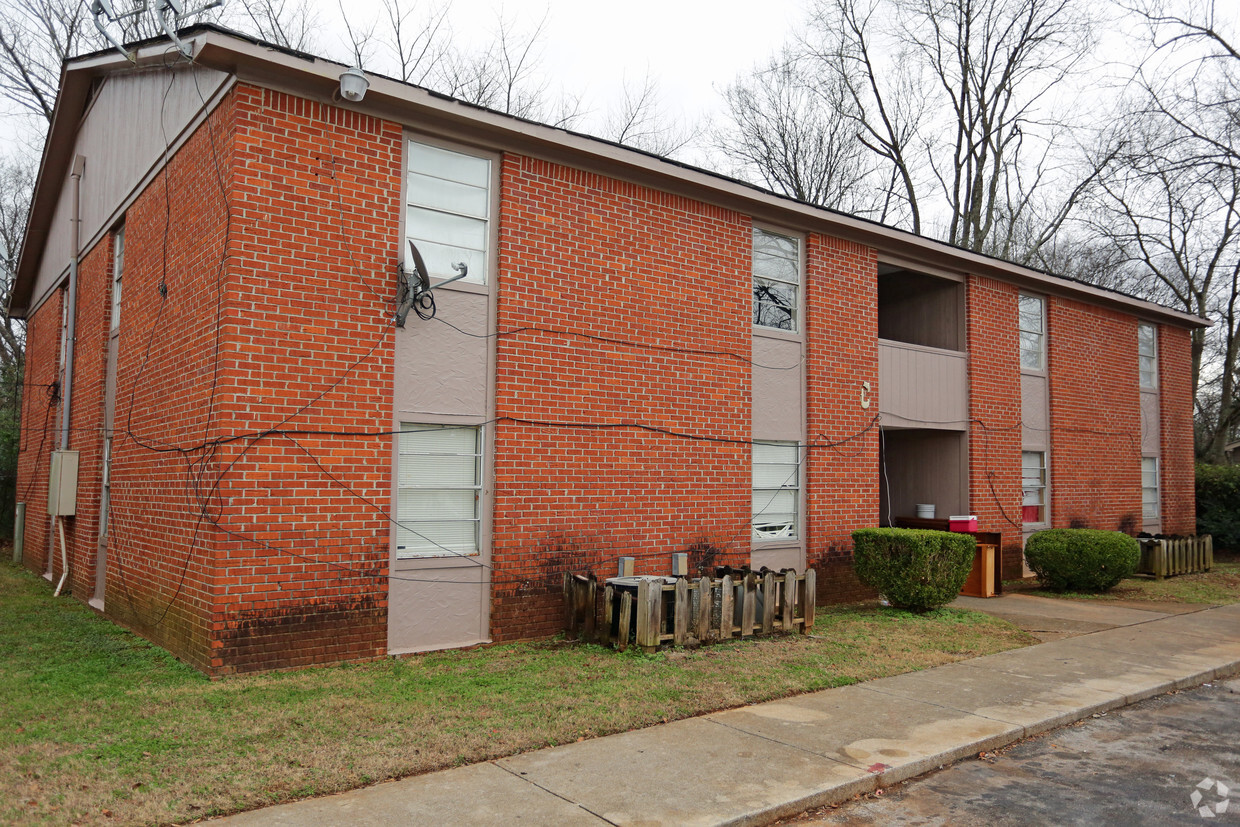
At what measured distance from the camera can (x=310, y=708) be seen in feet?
20.5

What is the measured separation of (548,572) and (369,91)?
16.6 ft

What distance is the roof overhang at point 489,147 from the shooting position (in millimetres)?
7582

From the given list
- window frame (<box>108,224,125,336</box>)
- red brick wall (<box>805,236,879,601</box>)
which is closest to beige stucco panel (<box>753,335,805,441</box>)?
red brick wall (<box>805,236,879,601</box>)

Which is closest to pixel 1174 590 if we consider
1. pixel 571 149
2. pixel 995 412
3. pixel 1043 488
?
pixel 1043 488

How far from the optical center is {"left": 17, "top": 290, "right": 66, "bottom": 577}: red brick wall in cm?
1481

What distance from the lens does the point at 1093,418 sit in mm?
16531

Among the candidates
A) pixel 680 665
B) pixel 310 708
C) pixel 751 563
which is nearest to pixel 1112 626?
pixel 751 563

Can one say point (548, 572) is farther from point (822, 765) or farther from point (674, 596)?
point (822, 765)

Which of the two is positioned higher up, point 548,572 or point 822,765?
point 548,572

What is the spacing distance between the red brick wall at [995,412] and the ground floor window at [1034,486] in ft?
1.68

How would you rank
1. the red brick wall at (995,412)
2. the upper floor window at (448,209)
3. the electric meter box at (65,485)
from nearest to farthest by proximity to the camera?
the upper floor window at (448,209) < the electric meter box at (65,485) < the red brick wall at (995,412)

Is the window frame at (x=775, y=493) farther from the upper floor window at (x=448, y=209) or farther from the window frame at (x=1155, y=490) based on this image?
the window frame at (x=1155, y=490)

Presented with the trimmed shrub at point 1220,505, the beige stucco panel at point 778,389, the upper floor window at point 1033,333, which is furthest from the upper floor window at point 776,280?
the trimmed shrub at point 1220,505

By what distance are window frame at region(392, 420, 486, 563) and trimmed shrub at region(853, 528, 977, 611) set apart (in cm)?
526
